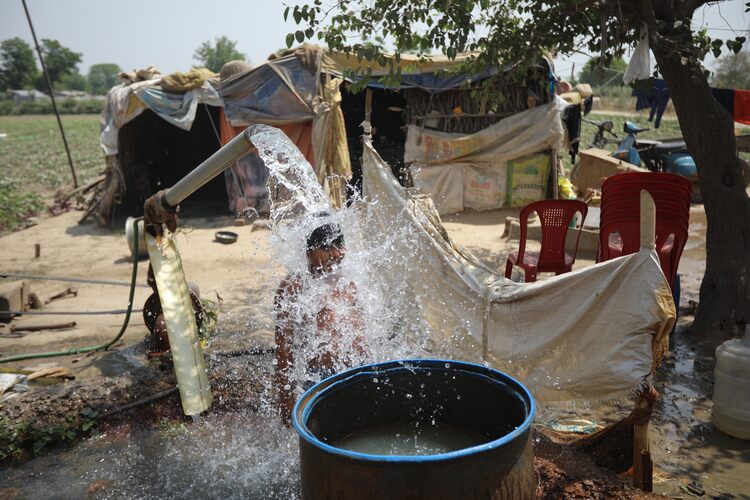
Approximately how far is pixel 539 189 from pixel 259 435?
795cm

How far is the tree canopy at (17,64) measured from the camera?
69.1 m

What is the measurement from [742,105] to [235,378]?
5900 mm

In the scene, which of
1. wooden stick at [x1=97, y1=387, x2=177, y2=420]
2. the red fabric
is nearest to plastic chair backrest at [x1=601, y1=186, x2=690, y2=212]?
the red fabric

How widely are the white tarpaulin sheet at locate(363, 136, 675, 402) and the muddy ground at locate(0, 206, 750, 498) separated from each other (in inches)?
15.1

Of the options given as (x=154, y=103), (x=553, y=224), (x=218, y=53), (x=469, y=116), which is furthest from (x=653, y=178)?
(x=218, y=53)

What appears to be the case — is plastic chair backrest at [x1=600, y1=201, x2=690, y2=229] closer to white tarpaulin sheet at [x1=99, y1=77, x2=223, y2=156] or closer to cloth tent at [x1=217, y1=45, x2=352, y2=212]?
cloth tent at [x1=217, y1=45, x2=352, y2=212]

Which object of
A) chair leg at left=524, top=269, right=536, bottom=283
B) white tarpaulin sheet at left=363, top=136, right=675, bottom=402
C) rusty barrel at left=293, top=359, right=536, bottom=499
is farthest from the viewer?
chair leg at left=524, top=269, right=536, bottom=283

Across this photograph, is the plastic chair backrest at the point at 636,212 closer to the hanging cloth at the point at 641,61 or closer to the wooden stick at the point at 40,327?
the hanging cloth at the point at 641,61

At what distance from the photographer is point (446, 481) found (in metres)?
1.49

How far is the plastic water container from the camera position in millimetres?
3309

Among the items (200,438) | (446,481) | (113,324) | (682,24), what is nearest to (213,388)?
(200,438)

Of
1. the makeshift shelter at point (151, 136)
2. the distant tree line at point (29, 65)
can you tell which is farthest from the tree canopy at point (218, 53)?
the makeshift shelter at point (151, 136)

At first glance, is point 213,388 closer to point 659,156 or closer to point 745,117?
point 745,117

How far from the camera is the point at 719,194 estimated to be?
4676 millimetres
